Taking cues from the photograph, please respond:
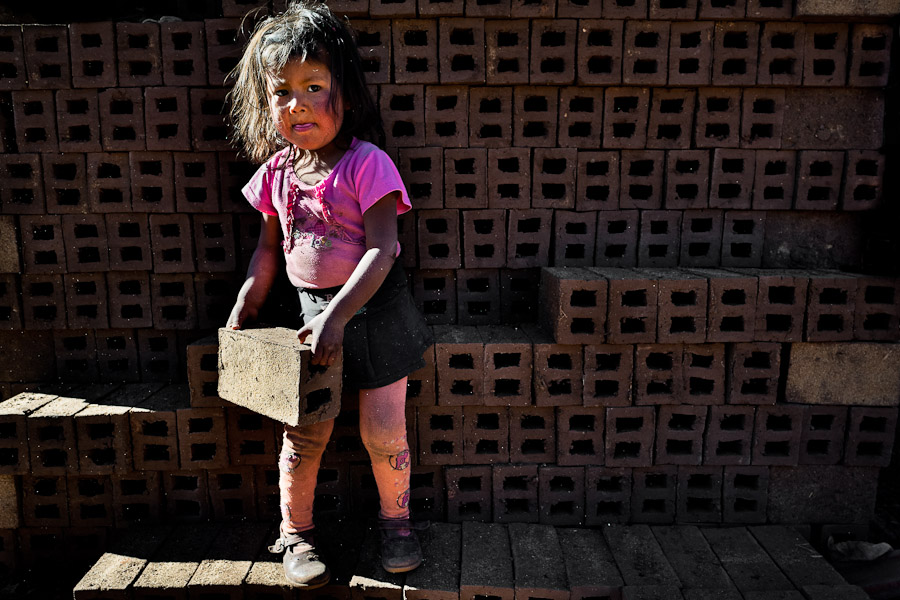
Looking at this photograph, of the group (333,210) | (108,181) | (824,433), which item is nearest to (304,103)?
(333,210)

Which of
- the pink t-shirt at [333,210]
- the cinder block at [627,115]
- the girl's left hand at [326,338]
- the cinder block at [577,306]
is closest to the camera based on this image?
the girl's left hand at [326,338]

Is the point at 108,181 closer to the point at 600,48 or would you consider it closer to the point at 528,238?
the point at 528,238

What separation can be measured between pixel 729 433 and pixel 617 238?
1.09m

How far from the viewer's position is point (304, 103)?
6.90ft

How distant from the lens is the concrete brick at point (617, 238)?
291 centimetres

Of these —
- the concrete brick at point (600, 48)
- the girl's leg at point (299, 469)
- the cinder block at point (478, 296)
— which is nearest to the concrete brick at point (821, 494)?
the cinder block at point (478, 296)

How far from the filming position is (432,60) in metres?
2.72

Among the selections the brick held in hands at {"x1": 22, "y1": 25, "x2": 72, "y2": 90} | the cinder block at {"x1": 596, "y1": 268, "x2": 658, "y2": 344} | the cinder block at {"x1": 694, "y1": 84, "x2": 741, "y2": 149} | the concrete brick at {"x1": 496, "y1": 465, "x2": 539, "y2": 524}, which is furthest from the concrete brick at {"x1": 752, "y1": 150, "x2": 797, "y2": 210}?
the brick held in hands at {"x1": 22, "y1": 25, "x2": 72, "y2": 90}

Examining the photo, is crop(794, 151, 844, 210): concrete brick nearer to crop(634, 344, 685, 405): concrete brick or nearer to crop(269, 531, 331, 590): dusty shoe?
crop(634, 344, 685, 405): concrete brick

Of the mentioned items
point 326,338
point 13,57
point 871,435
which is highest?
point 13,57

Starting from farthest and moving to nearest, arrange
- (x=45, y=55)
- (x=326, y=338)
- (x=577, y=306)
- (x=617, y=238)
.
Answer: (x=617, y=238) < (x=45, y=55) < (x=577, y=306) < (x=326, y=338)

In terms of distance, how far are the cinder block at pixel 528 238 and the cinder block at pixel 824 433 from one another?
1.48 metres

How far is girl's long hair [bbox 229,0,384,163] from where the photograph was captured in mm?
2098

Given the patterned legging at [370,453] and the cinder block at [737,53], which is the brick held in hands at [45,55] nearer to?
the patterned legging at [370,453]
